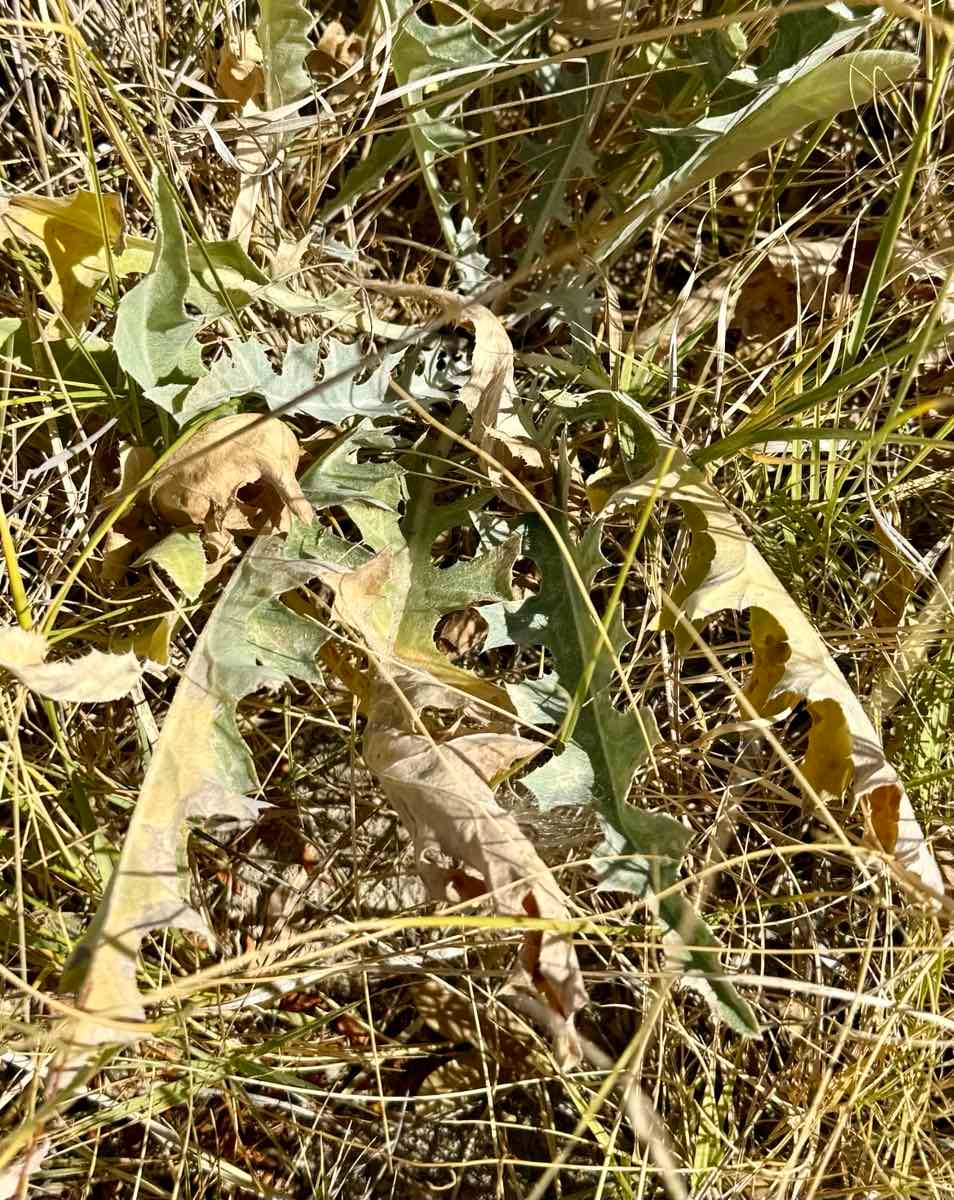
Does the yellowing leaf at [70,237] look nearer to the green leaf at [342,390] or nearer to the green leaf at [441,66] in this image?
the green leaf at [342,390]

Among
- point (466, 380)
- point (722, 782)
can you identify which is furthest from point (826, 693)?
point (466, 380)

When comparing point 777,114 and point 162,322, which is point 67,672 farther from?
point 777,114

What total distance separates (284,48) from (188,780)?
2.53ft

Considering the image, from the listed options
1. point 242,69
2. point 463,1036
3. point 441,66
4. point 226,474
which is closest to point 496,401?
point 226,474

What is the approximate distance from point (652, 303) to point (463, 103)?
35 cm

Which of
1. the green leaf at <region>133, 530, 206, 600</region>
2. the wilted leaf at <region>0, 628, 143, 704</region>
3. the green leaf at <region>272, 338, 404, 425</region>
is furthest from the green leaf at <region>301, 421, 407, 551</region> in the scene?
the wilted leaf at <region>0, 628, 143, 704</region>

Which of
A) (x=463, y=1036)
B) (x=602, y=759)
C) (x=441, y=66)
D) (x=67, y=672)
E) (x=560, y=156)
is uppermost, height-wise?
(x=441, y=66)

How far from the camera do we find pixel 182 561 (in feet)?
3.18

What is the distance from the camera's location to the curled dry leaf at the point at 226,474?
3.24 feet

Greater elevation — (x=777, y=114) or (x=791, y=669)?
(x=777, y=114)

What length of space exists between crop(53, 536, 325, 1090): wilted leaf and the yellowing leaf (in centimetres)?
34

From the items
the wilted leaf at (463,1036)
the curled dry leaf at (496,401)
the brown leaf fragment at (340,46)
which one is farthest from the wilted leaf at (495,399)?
the wilted leaf at (463,1036)

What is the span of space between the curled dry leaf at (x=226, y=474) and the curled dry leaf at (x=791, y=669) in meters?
0.31

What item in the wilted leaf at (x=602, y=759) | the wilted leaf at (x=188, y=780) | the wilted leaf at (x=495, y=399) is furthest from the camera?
the wilted leaf at (x=495, y=399)
